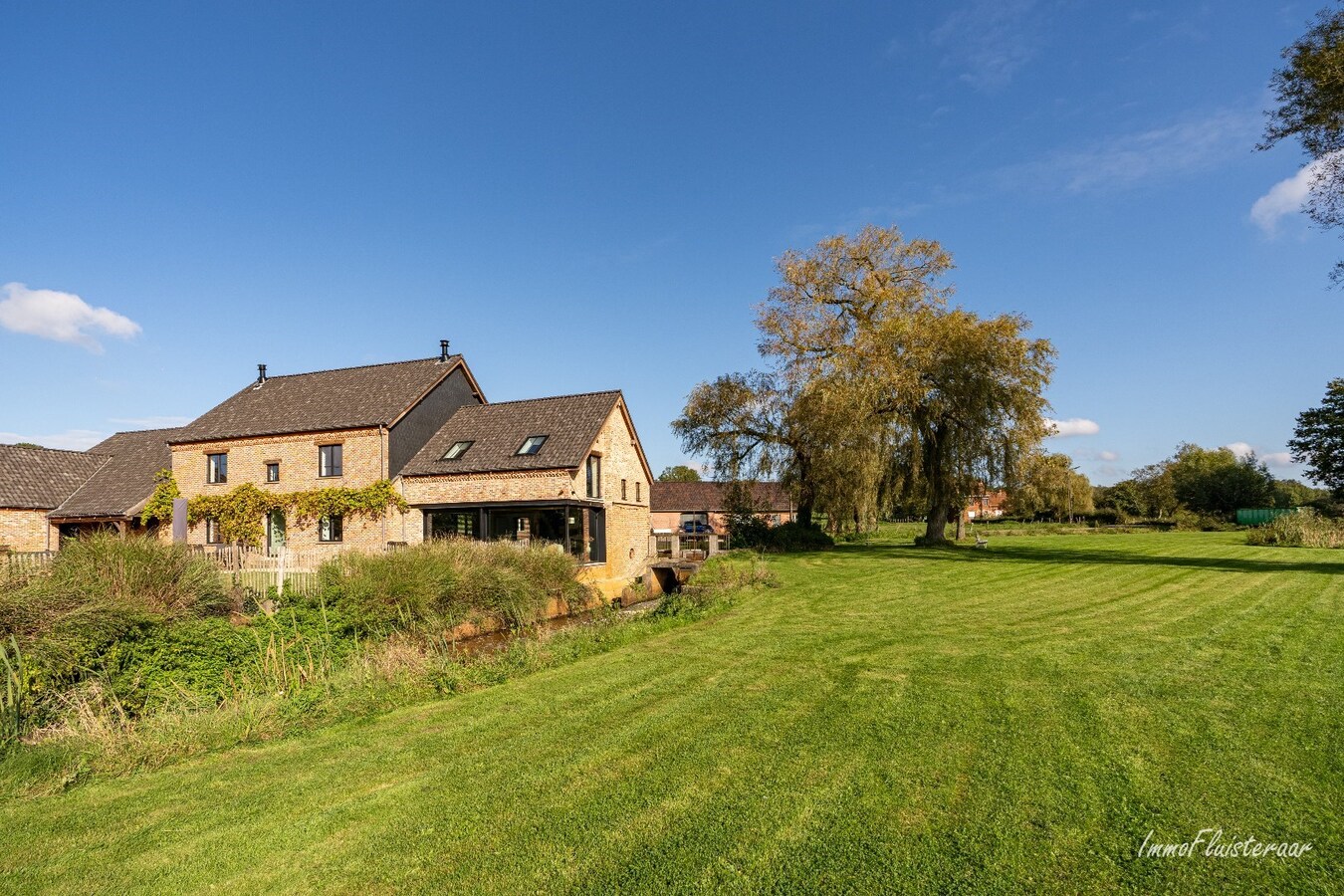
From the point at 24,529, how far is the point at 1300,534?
161ft

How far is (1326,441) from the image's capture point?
4434cm

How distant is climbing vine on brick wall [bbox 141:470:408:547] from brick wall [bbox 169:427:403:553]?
0.31m

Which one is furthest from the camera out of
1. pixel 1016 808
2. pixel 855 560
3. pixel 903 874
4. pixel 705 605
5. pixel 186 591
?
pixel 855 560

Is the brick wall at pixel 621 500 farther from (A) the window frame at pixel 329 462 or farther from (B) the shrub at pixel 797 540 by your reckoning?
(A) the window frame at pixel 329 462

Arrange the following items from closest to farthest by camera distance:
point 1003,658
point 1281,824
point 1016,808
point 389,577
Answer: point 1281,824
point 1016,808
point 1003,658
point 389,577

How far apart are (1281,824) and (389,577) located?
11.8m

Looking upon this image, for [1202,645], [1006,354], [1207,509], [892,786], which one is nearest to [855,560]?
[1006,354]

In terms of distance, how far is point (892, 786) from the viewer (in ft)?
15.9

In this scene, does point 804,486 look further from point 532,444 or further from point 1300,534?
point 1300,534

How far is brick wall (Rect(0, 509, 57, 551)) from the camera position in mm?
26141

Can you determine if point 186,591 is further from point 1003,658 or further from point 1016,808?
point 1003,658

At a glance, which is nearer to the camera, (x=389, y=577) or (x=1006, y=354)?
(x=389, y=577)

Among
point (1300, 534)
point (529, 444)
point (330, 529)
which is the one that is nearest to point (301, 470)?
point (330, 529)

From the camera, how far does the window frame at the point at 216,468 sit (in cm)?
2662
